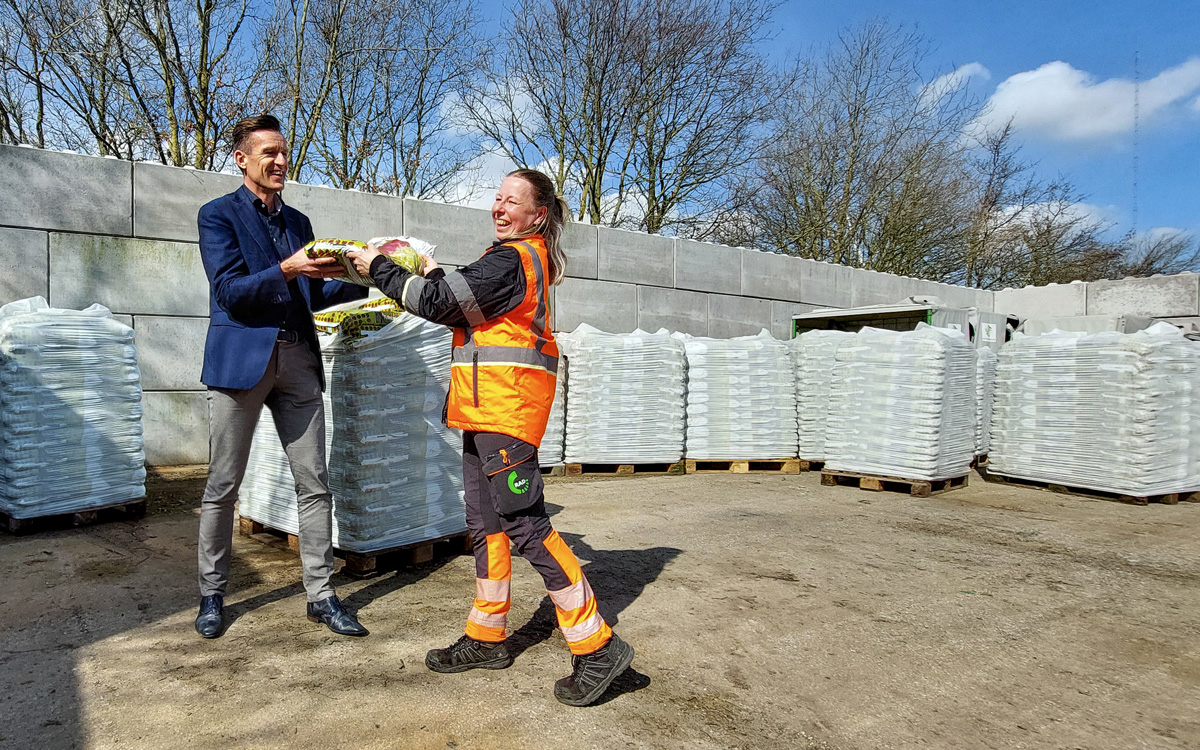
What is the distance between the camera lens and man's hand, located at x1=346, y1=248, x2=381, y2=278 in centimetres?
248

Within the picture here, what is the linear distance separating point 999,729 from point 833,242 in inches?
740

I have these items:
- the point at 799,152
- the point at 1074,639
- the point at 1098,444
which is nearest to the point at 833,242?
the point at 799,152

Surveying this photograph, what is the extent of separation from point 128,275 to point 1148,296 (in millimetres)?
17755

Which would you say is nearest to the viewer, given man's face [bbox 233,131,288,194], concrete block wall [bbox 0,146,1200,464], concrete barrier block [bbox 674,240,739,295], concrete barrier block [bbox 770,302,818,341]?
man's face [bbox 233,131,288,194]

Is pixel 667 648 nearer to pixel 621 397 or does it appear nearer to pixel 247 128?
pixel 247 128

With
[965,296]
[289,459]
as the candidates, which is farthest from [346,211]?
[965,296]

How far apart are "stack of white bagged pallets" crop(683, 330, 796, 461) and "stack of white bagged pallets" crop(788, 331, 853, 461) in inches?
6.8

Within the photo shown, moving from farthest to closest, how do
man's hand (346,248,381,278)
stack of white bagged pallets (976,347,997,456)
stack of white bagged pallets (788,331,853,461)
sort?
1. stack of white bagged pallets (976,347,997,456)
2. stack of white bagged pallets (788,331,853,461)
3. man's hand (346,248,381,278)

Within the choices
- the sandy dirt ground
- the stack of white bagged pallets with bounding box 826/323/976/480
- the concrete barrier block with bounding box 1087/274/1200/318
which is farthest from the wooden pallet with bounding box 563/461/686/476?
the concrete barrier block with bounding box 1087/274/1200/318

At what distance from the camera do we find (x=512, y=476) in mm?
2406

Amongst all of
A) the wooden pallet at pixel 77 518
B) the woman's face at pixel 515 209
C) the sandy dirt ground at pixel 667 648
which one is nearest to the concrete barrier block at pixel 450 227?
the wooden pallet at pixel 77 518

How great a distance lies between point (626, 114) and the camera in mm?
16500

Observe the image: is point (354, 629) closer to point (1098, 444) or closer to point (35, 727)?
point (35, 727)

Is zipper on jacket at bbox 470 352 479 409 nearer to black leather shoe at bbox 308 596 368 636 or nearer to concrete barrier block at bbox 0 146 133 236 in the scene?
black leather shoe at bbox 308 596 368 636
